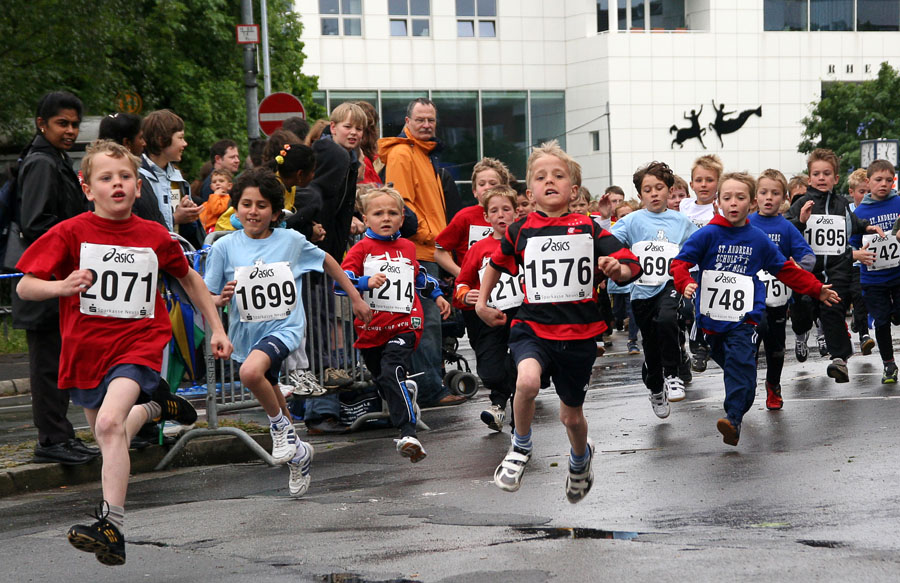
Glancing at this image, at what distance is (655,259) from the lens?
10.6m

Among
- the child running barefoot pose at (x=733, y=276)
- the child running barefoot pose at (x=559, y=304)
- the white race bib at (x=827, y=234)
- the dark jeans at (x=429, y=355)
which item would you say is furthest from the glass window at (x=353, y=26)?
the child running barefoot pose at (x=559, y=304)

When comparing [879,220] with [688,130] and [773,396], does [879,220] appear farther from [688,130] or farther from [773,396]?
[688,130]

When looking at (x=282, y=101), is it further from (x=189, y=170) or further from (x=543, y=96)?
(x=543, y=96)

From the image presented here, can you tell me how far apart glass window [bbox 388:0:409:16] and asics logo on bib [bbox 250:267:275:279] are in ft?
160

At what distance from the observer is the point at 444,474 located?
8.01 m

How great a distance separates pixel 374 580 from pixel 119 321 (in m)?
1.95

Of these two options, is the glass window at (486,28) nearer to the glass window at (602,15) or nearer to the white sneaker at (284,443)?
the glass window at (602,15)

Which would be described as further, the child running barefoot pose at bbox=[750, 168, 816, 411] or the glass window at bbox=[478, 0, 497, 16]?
the glass window at bbox=[478, 0, 497, 16]

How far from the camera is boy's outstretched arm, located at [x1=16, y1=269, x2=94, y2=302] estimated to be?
6.02 m

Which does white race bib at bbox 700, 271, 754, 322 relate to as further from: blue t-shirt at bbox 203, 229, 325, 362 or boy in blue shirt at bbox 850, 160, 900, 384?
boy in blue shirt at bbox 850, 160, 900, 384

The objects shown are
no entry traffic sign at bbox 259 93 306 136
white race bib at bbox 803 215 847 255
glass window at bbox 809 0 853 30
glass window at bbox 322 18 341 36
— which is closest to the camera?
white race bib at bbox 803 215 847 255

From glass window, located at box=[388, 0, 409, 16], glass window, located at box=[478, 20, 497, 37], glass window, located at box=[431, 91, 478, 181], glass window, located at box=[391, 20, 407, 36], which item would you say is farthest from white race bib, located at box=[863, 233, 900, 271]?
glass window, located at box=[478, 20, 497, 37]

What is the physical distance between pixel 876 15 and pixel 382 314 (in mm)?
54096

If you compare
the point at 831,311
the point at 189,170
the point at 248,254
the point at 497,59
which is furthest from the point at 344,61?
the point at 248,254
